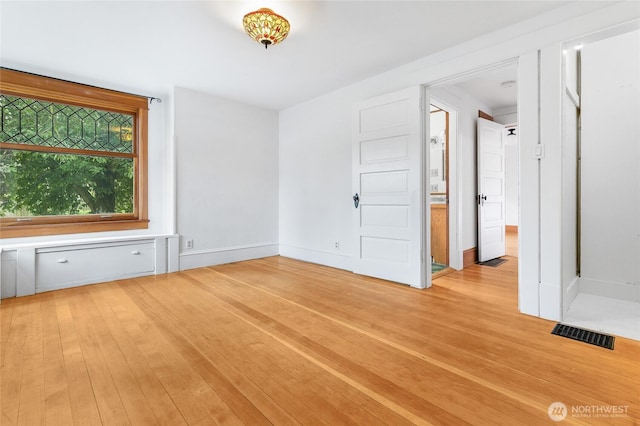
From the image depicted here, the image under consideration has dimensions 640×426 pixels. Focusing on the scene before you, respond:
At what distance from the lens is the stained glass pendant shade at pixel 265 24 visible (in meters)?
2.32

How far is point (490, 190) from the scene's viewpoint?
15.3 ft

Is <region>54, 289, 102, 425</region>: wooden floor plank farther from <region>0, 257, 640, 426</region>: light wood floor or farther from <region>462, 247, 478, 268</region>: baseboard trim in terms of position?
<region>462, 247, 478, 268</region>: baseboard trim

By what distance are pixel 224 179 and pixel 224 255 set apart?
1.19 metres

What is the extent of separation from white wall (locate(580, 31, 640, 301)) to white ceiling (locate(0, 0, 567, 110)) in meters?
1.24

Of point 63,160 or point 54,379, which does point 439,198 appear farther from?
point 63,160

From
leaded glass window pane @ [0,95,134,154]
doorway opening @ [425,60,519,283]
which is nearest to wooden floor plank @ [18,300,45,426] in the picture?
leaded glass window pane @ [0,95,134,154]

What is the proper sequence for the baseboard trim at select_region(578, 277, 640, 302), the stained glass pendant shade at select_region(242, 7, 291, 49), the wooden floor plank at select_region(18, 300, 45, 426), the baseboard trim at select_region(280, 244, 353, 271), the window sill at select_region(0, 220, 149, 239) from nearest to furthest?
1. the wooden floor plank at select_region(18, 300, 45, 426)
2. the stained glass pendant shade at select_region(242, 7, 291, 49)
3. the baseboard trim at select_region(578, 277, 640, 302)
4. the window sill at select_region(0, 220, 149, 239)
5. the baseboard trim at select_region(280, 244, 353, 271)

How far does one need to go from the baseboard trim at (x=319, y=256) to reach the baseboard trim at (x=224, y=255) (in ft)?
1.04

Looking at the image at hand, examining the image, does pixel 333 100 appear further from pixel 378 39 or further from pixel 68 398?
pixel 68 398

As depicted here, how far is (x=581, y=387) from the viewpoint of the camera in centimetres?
155

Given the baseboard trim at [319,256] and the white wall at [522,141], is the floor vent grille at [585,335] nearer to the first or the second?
the white wall at [522,141]

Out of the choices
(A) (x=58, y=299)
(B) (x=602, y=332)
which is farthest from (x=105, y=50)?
(B) (x=602, y=332)

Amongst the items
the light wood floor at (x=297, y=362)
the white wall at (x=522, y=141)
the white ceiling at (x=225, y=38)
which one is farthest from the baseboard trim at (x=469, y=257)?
the white ceiling at (x=225, y=38)

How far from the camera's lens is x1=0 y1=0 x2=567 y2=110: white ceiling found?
2.37 meters
